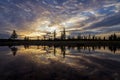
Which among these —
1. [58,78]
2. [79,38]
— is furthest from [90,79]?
[79,38]

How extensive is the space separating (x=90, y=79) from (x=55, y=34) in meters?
170

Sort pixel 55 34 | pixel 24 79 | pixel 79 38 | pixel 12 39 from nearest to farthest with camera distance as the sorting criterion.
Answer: pixel 24 79 < pixel 12 39 < pixel 55 34 < pixel 79 38

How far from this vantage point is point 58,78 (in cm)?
1373

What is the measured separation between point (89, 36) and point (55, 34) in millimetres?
39061

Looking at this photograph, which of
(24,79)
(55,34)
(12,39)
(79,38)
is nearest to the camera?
(24,79)

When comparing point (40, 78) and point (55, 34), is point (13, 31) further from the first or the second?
point (40, 78)

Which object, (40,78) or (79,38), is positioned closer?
(40,78)

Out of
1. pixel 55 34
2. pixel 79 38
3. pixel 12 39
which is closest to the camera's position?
pixel 12 39

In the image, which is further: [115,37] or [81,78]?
[115,37]

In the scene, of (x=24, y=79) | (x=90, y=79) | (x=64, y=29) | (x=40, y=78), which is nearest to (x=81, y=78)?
(x=90, y=79)

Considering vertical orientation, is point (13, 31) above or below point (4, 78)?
above

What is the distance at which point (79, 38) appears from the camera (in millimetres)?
194500

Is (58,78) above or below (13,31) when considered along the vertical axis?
below

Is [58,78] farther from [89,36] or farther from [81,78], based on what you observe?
[89,36]
